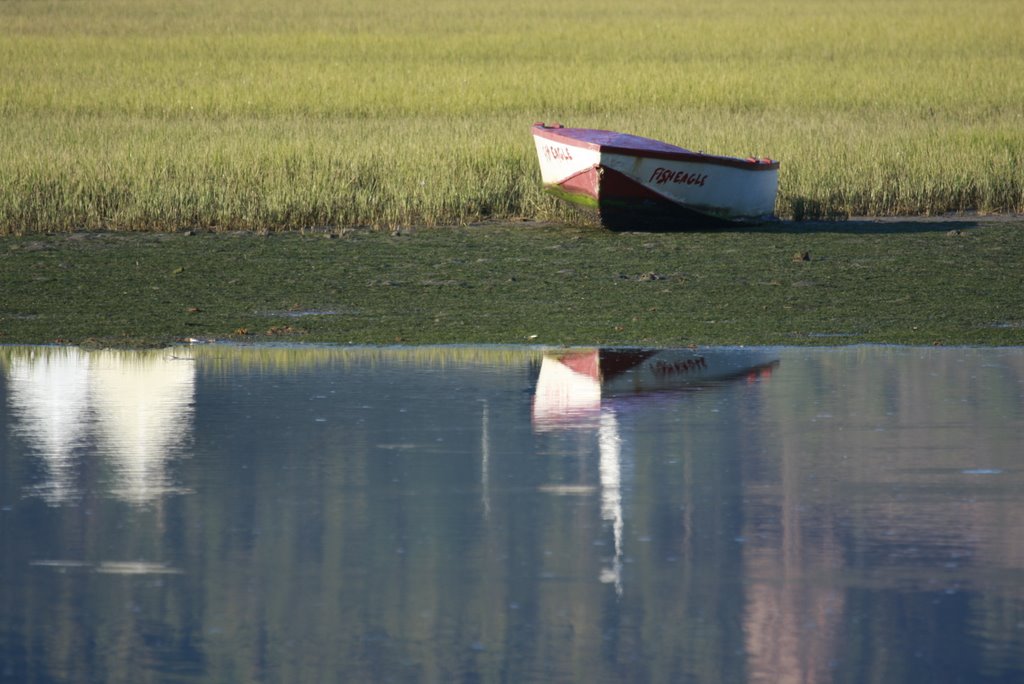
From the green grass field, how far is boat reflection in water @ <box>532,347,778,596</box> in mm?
7516

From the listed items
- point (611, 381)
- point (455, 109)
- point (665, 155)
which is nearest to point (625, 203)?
point (665, 155)

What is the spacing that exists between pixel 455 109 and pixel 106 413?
20.9 meters

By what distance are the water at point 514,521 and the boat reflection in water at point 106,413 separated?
0.03m

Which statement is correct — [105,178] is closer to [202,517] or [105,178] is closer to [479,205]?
[479,205]

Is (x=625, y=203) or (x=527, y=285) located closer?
(x=527, y=285)

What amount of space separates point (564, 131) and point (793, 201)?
2625mm

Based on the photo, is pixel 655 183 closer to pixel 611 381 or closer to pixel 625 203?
pixel 625 203

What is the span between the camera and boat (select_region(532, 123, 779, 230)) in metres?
16.9

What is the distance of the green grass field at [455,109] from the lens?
1838 cm

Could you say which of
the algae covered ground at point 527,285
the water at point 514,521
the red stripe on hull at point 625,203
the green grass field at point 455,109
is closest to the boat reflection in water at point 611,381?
the water at point 514,521

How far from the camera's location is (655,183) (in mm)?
17047

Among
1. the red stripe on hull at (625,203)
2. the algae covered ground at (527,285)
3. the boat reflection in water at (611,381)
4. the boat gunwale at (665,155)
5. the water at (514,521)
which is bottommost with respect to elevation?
the water at (514,521)

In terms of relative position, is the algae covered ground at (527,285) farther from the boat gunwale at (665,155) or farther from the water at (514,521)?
the water at (514,521)

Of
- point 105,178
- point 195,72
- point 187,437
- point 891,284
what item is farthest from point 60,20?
point 187,437
